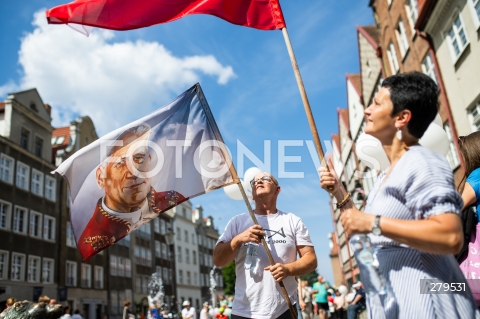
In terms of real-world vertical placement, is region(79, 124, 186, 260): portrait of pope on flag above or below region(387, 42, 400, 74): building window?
below

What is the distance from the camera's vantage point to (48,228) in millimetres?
33719

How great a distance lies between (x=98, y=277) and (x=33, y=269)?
1030cm

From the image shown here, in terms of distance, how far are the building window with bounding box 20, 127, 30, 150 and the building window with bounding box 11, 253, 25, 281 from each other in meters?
7.65

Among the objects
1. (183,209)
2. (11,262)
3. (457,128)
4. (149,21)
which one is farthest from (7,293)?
(183,209)

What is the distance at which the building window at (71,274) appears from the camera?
35344 millimetres

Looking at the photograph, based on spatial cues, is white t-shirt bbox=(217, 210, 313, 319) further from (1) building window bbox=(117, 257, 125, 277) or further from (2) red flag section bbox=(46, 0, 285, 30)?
(1) building window bbox=(117, 257, 125, 277)

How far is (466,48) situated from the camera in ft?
50.5

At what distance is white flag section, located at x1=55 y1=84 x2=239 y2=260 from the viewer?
510cm

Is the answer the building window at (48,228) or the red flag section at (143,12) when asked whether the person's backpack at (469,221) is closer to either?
the red flag section at (143,12)

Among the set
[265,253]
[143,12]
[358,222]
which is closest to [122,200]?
[265,253]

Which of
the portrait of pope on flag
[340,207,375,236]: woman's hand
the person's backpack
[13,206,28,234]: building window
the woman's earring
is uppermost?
[13,206,28,234]: building window

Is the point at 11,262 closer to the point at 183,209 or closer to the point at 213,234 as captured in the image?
the point at 183,209

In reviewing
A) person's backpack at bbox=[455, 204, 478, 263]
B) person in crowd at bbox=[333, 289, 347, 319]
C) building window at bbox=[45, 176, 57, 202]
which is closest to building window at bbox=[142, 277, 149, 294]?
building window at bbox=[45, 176, 57, 202]

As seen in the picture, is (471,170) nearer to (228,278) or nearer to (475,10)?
(475,10)
